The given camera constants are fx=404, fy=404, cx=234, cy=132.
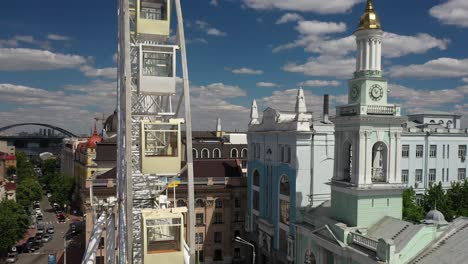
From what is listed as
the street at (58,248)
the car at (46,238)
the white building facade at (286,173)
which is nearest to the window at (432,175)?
the white building facade at (286,173)

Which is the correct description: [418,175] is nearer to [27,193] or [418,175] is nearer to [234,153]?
[234,153]

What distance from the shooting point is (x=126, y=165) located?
2016 centimetres

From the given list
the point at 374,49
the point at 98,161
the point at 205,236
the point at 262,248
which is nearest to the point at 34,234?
the point at 98,161

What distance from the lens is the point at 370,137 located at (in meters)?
35.0

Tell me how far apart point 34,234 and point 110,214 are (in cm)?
6341

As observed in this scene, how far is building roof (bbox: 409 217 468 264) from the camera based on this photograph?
2672cm

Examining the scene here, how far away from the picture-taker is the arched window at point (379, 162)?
36.0 metres

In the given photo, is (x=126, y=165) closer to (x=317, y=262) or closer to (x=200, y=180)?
(x=317, y=262)

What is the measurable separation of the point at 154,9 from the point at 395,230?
24425 millimetres

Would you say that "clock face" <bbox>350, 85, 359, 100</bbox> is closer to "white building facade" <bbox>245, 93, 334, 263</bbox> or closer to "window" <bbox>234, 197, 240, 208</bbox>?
"white building facade" <bbox>245, 93, 334, 263</bbox>

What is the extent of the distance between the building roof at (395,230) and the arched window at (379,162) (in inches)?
143

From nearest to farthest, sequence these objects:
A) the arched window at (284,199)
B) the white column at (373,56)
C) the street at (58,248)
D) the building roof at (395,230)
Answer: the building roof at (395,230), the white column at (373,56), the arched window at (284,199), the street at (58,248)

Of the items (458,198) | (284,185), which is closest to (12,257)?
(284,185)

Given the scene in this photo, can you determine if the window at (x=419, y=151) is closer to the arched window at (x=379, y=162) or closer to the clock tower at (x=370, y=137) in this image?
the arched window at (x=379, y=162)
